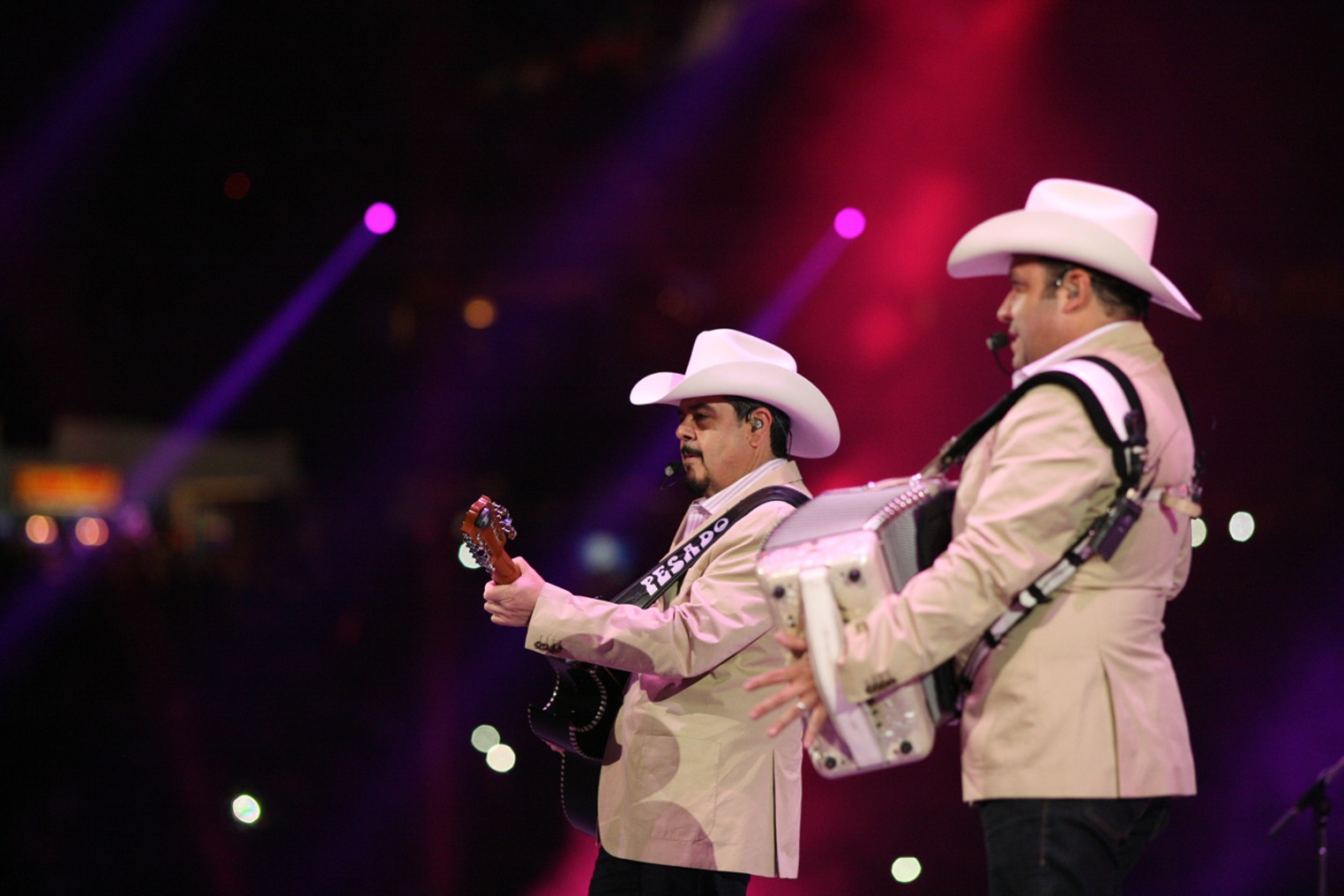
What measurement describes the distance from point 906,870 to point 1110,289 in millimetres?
4064

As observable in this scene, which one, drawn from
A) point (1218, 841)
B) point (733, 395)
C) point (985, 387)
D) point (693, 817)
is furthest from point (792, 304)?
point (693, 817)

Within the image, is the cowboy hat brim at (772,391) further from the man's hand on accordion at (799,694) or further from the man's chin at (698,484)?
the man's hand on accordion at (799,694)

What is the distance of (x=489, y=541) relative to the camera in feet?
Answer: 11.2

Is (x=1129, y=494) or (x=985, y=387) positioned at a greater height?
(x=985, y=387)

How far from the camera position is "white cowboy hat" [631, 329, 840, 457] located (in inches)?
142

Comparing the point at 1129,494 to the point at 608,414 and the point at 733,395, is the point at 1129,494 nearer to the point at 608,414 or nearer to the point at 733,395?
the point at 733,395

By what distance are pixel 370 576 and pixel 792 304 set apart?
621cm

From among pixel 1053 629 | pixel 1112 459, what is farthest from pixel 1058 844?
pixel 1112 459

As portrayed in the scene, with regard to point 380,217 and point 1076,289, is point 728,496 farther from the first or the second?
point 380,217

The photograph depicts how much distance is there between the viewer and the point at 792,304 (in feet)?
26.8

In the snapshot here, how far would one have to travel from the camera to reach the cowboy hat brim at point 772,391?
11.8 ft

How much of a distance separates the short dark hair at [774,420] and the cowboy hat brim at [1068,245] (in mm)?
1109

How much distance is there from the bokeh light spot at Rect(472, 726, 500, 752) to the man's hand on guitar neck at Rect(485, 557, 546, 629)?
15.8 feet

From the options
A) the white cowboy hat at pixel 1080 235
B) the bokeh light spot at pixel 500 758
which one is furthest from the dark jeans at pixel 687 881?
the bokeh light spot at pixel 500 758
